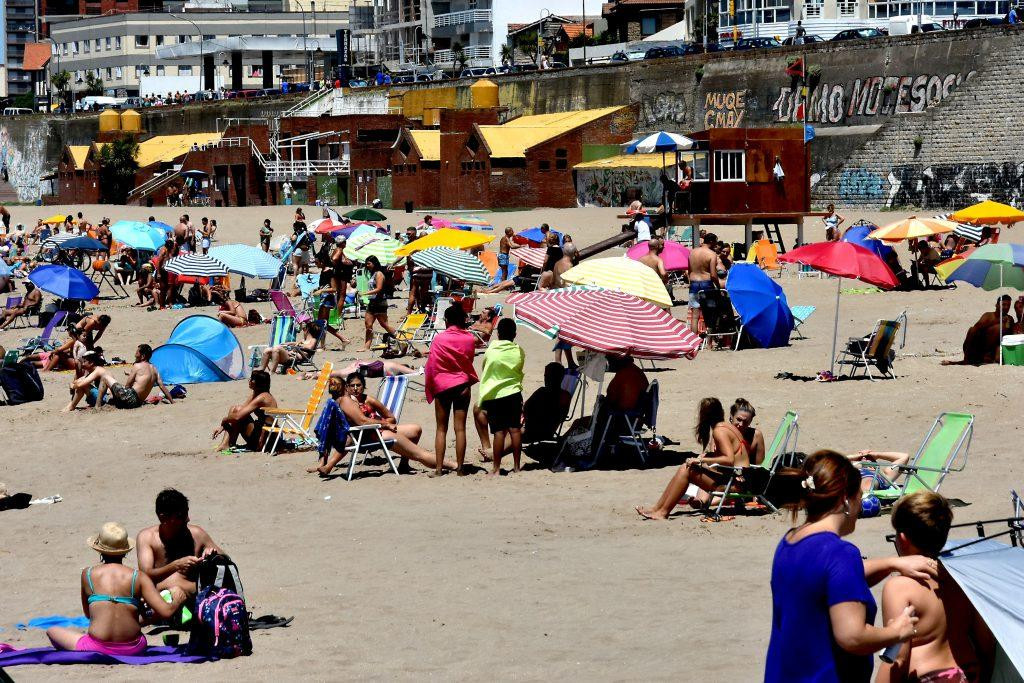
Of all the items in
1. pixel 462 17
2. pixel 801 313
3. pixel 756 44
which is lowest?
pixel 801 313

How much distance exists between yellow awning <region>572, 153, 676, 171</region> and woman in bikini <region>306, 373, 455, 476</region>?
3131 cm

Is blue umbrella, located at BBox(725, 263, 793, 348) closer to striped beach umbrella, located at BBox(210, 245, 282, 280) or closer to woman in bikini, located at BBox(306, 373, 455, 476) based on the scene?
woman in bikini, located at BBox(306, 373, 455, 476)

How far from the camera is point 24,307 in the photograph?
23969 millimetres

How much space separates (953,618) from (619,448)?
6.80 m

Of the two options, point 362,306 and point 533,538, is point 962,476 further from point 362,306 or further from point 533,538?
point 362,306

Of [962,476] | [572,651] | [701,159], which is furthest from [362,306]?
[572,651]

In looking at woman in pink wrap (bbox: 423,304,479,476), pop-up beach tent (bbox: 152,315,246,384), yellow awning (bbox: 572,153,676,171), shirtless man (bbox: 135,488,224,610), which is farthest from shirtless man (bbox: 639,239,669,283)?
yellow awning (bbox: 572,153,676,171)

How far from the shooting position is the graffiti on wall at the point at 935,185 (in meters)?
37.7

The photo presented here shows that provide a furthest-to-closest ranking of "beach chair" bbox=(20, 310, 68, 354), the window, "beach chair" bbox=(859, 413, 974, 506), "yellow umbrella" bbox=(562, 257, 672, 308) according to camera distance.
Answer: the window
"beach chair" bbox=(20, 310, 68, 354)
"yellow umbrella" bbox=(562, 257, 672, 308)
"beach chair" bbox=(859, 413, 974, 506)

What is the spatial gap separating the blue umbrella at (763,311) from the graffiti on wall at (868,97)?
25220 millimetres

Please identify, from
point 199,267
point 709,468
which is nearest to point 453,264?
point 199,267

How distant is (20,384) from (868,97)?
3084 cm

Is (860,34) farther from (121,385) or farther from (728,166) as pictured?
(121,385)

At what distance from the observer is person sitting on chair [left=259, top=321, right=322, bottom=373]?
16859mm
